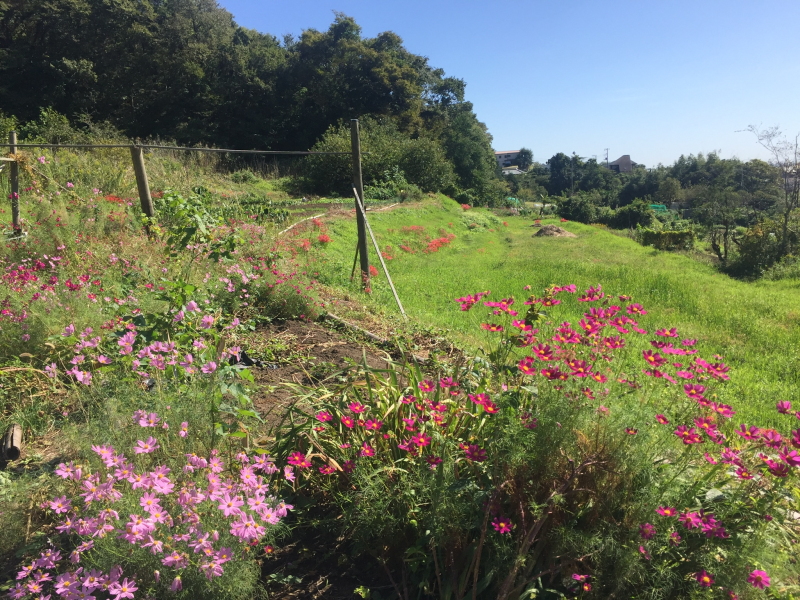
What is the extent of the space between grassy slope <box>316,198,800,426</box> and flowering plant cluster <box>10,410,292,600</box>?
3.44m

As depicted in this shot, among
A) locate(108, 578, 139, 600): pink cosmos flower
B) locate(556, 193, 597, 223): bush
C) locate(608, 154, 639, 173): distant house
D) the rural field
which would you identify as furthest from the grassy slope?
locate(608, 154, 639, 173): distant house

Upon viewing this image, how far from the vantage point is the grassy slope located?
5.69m

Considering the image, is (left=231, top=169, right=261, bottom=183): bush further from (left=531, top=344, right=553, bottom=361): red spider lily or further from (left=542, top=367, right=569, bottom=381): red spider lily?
(left=542, top=367, right=569, bottom=381): red spider lily

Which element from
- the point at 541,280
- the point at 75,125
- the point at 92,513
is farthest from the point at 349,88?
the point at 92,513

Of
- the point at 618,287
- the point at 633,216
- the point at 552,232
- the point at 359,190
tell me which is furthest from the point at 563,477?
the point at 633,216

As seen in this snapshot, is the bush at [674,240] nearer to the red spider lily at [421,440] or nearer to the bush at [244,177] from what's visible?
the bush at [244,177]

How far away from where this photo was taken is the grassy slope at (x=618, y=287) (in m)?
5.69

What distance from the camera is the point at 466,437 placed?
2.14m

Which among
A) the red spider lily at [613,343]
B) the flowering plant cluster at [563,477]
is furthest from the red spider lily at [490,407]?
the red spider lily at [613,343]

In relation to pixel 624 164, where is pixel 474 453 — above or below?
below

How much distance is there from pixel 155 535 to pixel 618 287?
9.82 m

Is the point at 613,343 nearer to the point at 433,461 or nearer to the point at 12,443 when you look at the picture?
the point at 433,461

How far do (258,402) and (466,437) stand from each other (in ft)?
4.44

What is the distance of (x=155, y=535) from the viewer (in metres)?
1.41
